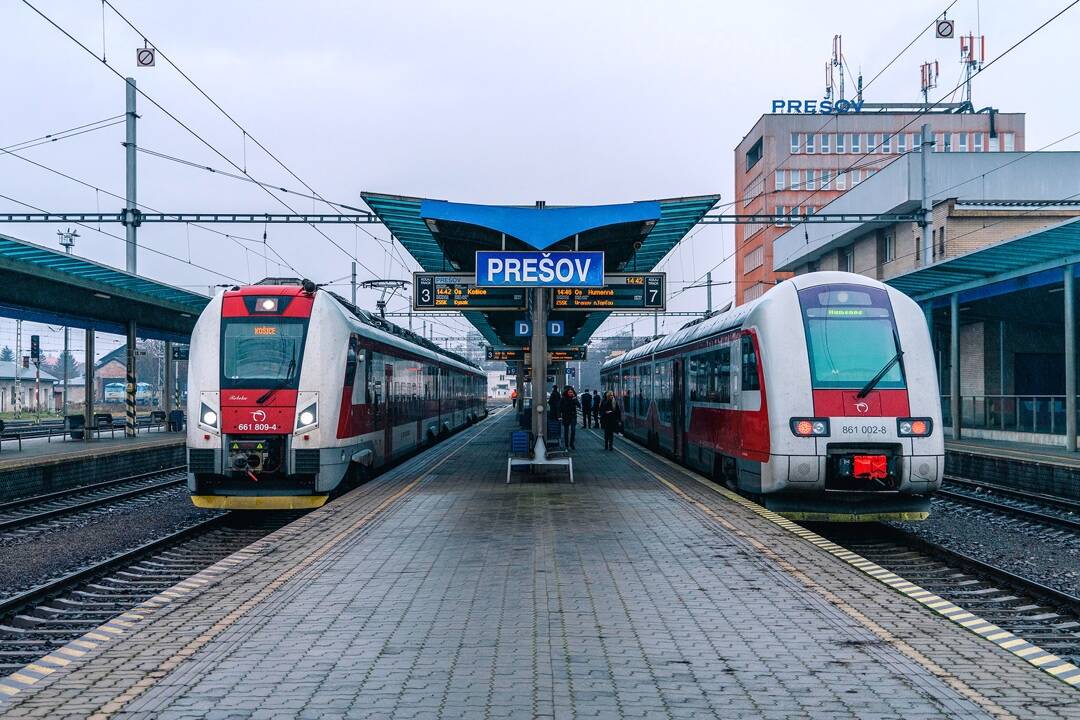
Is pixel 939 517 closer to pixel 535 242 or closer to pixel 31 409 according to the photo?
pixel 535 242

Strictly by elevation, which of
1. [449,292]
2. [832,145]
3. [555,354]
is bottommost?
[555,354]

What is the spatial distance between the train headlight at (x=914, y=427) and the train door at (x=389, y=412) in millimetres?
9302

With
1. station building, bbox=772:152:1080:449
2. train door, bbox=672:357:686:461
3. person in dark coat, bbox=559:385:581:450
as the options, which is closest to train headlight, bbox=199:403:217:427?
train door, bbox=672:357:686:461

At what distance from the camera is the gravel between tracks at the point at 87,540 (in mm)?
10211

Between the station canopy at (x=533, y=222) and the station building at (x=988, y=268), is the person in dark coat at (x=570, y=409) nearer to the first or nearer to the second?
the station canopy at (x=533, y=222)

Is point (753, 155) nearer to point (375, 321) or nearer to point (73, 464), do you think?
point (375, 321)

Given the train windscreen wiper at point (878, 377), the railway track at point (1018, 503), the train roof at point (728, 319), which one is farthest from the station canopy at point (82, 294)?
the railway track at point (1018, 503)

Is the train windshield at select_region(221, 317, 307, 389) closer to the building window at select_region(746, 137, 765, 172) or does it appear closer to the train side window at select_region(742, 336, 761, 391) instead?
the train side window at select_region(742, 336, 761, 391)

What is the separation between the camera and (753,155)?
235ft

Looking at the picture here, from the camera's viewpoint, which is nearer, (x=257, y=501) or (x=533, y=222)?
(x=257, y=501)

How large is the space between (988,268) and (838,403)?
12833 mm

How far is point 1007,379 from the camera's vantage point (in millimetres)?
29312

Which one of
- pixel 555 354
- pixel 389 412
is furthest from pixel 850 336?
pixel 555 354

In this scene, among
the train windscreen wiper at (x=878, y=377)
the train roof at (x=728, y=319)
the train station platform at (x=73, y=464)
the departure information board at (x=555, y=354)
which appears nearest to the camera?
the train windscreen wiper at (x=878, y=377)
